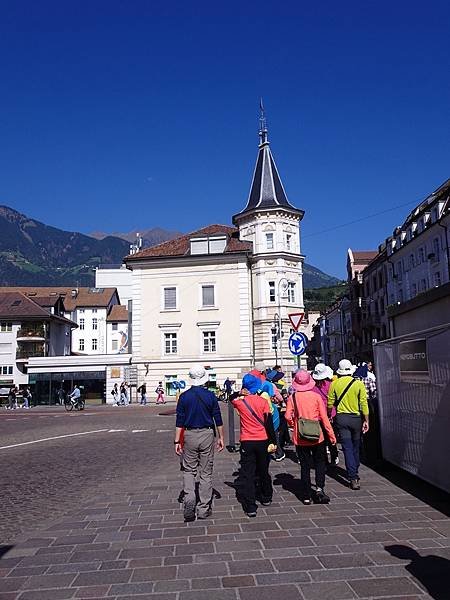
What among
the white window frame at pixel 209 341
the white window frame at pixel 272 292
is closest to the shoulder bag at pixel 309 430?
the white window frame at pixel 209 341

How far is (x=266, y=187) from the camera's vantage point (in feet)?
182

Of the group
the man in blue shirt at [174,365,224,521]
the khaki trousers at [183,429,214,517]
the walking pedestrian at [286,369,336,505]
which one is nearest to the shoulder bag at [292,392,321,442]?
the walking pedestrian at [286,369,336,505]

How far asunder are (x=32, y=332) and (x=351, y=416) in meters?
54.2

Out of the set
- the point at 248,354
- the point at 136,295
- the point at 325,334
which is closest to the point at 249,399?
the point at 248,354

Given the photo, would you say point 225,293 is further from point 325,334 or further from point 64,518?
point 325,334

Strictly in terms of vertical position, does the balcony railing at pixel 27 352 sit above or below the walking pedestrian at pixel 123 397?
above

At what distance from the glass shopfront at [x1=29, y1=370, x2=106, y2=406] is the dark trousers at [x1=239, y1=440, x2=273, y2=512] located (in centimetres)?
4413

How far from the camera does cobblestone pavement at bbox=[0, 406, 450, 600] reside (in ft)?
15.4

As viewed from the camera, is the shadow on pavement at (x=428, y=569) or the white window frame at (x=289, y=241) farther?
the white window frame at (x=289, y=241)

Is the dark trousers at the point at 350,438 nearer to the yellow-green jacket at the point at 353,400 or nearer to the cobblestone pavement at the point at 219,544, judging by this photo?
the yellow-green jacket at the point at 353,400

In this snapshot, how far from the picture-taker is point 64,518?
734 cm

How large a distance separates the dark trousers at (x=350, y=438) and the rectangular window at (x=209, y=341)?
4057 centimetres

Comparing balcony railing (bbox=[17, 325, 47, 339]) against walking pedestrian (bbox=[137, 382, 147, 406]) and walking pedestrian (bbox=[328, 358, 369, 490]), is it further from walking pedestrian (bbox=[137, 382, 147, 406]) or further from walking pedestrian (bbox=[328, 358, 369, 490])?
walking pedestrian (bbox=[328, 358, 369, 490])

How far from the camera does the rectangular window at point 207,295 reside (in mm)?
50312
